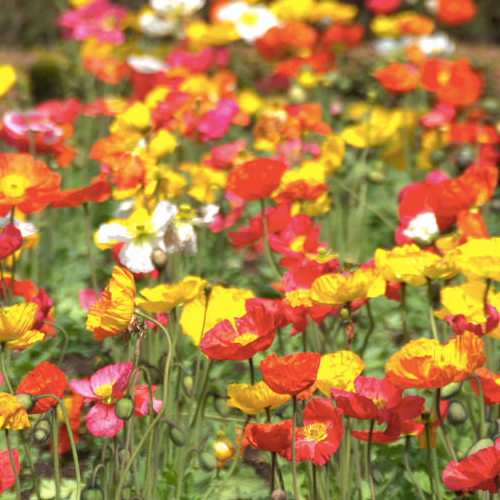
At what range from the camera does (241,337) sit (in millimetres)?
1435

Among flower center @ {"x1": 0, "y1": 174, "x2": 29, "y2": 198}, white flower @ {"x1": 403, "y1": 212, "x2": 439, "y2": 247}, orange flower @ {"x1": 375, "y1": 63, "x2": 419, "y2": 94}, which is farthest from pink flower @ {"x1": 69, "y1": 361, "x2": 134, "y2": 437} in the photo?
orange flower @ {"x1": 375, "y1": 63, "x2": 419, "y2": 94}

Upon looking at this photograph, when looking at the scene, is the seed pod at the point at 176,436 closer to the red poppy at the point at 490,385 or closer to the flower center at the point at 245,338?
the flower center at the point at 245,338

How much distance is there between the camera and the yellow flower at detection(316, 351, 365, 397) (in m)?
1.44

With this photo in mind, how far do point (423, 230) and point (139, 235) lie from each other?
628mm

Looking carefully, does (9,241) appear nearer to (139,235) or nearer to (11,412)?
(139,235)

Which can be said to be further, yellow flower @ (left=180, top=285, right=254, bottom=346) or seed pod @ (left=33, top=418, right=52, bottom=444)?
yellow flower @ (left=180, top=285, right=254, bottom=346)

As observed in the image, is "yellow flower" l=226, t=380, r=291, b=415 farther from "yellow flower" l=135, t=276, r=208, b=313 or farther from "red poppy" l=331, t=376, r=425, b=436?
"yellow flower" l=135, t=276, r=208, b=313

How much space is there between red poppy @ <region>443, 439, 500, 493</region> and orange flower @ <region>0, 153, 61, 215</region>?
0.99 meters

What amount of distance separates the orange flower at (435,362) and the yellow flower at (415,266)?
0.26 meters

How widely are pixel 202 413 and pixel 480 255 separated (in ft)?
2.03

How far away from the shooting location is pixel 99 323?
1.46m

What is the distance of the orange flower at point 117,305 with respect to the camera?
1.35m

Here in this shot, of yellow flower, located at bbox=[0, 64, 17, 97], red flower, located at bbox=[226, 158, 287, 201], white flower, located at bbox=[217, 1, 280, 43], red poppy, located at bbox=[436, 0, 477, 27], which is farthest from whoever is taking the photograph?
red poppy, located at bbox=[436, 0, 477, 27]

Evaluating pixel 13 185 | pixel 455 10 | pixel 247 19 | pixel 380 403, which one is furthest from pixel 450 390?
pixel 455 10
